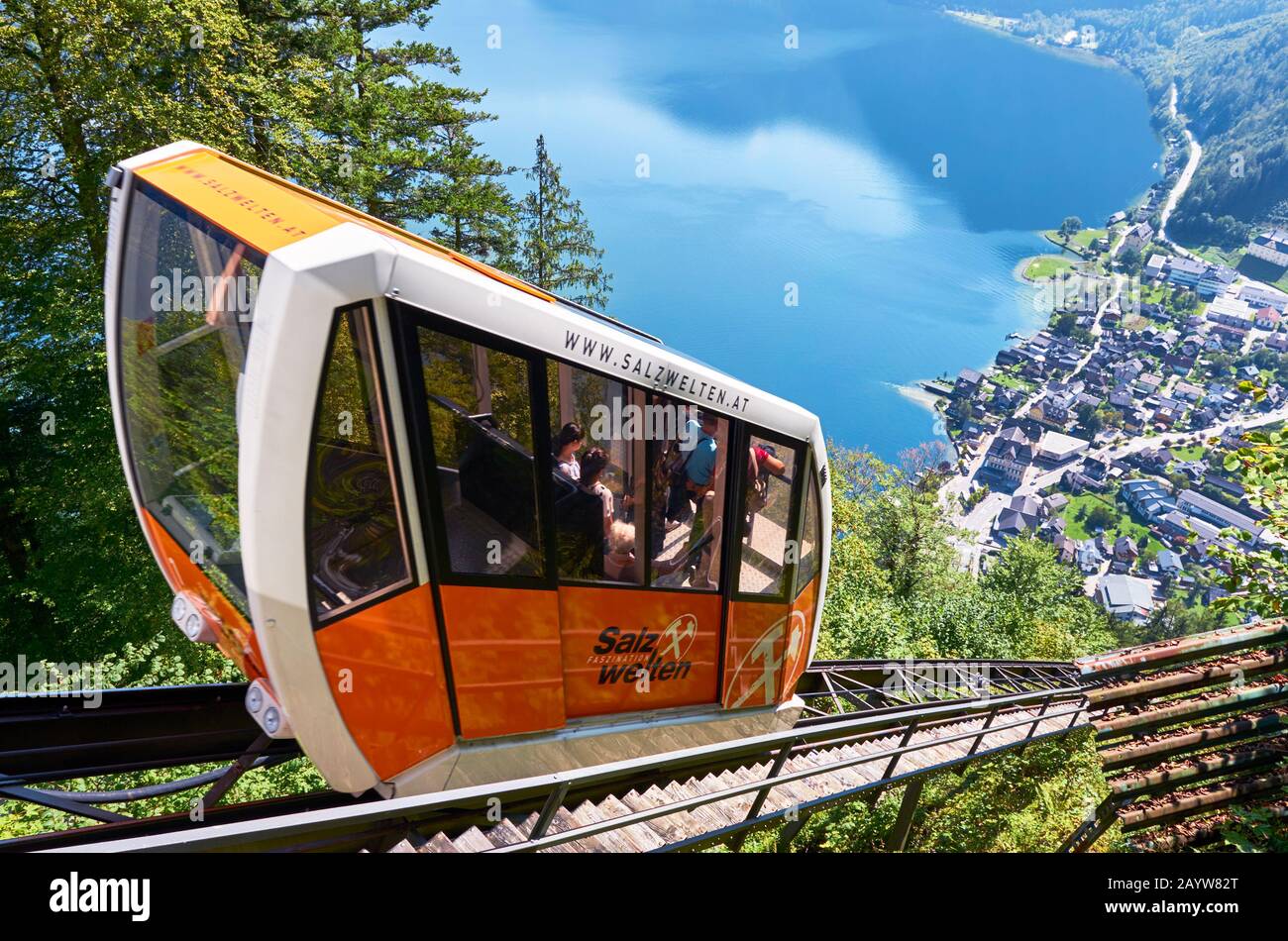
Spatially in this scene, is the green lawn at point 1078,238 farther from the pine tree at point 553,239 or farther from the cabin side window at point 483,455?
the cabin side window at point 483,455

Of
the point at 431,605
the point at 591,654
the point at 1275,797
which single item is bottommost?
the point at 1275,797

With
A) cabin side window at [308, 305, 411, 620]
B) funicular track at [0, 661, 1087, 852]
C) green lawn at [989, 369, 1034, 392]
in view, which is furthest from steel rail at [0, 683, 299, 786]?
green lawn at [989, 369, 1034, 392]

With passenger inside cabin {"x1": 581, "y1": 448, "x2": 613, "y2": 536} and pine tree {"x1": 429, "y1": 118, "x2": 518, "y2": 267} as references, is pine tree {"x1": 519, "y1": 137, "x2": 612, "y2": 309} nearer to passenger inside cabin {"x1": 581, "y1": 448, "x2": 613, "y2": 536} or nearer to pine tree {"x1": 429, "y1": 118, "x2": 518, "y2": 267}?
pine tree {"x1": 429, "y1": 118, "x2": 518, "y2": 267}

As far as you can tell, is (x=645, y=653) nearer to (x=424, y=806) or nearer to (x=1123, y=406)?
(x=424, y=806)

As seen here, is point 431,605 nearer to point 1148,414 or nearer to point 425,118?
point 425,118

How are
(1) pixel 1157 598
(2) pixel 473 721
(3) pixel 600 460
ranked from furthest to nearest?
(1) pixel 1157 598 → (3) pixel 600 460 → (2) pixel 473 721

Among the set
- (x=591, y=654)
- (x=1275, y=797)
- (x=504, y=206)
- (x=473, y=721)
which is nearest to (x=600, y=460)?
(x=591, y=654)

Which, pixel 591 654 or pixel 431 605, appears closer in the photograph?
pixel 431 605

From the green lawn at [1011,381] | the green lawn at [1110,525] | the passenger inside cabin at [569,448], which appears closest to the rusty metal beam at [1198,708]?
the passenger inside cabin at [569,448]
